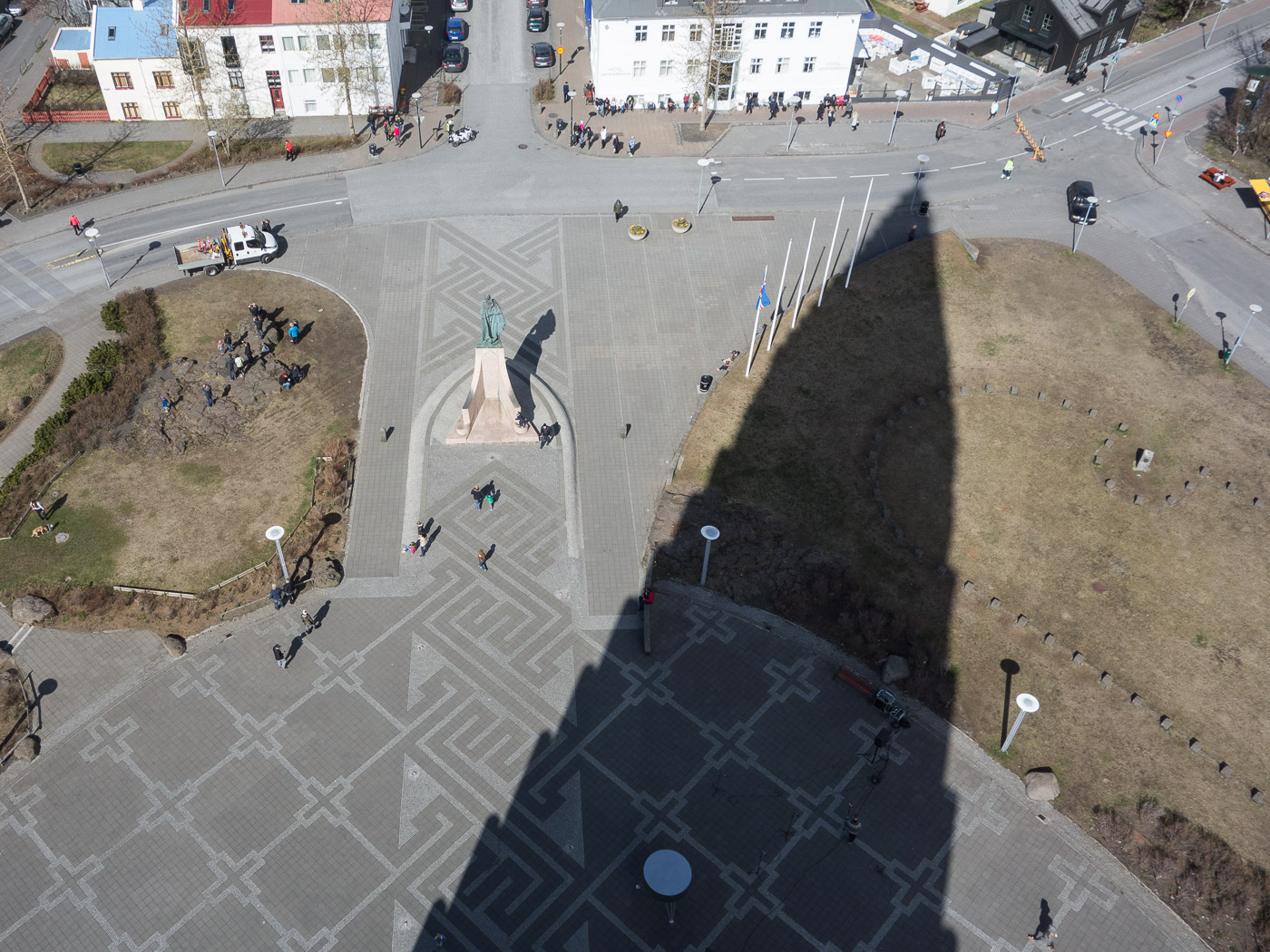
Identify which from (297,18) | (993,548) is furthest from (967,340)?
(297,18)

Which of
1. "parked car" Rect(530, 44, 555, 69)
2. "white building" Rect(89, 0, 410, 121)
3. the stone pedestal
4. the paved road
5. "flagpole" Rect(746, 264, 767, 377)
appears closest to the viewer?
the paved road

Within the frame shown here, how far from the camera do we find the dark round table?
3706 centimetres

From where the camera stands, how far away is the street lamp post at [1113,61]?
90.7m

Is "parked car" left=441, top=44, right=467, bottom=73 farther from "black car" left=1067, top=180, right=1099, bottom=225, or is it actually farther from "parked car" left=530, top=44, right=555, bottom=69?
"black car" left=1067, top=180, right=1099, bottom=225

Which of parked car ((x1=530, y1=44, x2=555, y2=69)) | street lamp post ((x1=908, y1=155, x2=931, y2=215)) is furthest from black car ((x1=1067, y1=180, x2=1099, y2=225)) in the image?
parked car ((x1=530, y1=44, x2=555, y2=69))

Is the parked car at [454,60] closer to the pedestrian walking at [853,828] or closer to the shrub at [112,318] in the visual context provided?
the shrub at [112,318]

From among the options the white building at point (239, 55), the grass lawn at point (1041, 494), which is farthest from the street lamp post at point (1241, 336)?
the white building at point (239, 55)

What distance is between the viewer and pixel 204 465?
181 feet

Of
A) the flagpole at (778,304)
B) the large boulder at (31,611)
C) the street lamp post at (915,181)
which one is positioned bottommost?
the large boulder at (31,611)

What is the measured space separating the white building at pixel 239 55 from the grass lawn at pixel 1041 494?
46219 millimetres

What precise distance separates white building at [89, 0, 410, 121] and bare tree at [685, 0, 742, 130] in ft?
86.7

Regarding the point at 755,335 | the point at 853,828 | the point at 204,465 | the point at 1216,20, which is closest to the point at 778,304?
the point at 755,335

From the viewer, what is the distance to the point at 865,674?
46.6 metres

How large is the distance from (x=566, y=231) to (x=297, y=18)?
101 feet
